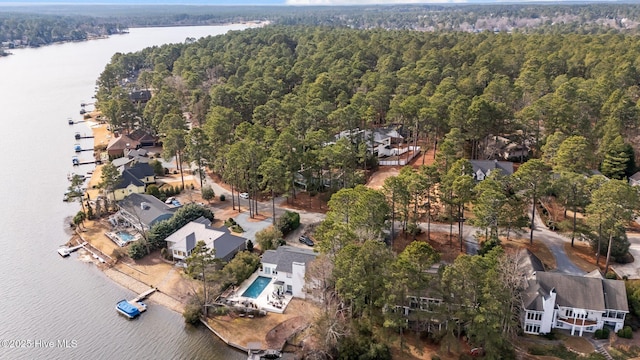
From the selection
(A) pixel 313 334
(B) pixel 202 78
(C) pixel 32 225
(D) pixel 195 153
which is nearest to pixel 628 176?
(A) pixel 313 334

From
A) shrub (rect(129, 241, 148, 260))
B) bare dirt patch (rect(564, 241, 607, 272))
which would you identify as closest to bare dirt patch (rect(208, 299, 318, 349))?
shrub (rect(129, 241, 148, 260))

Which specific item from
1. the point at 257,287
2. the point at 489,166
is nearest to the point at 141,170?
the point at 257,287

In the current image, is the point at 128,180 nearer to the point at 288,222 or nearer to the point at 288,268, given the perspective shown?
the point at 288,222

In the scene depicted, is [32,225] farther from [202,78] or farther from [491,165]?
[202,78]

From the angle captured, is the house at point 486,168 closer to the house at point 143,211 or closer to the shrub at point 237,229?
the shrub at point 237,229

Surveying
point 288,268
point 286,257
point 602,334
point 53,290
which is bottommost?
point 53,290

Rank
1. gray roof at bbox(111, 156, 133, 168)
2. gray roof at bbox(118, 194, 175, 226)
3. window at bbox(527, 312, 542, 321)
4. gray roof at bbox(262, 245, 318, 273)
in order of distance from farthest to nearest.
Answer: gray roof at bbox(111, 156, 133, 168) → gray roof at bbox(118, 194, 175, 226) → gray roof at bbox(262, 245, 318, 273) → window at bbox(527, 312, 542, 321)

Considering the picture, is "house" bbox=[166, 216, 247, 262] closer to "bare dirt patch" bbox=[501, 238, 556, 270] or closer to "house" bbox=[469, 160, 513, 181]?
"bare dirt patch" bbox=[501, 238, 556, 270]
